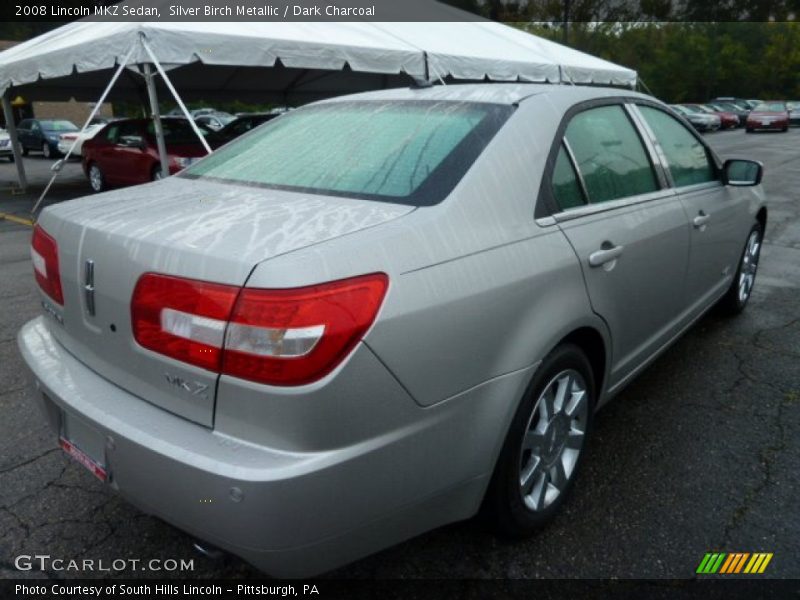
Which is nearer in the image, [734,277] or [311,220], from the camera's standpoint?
[311,220]

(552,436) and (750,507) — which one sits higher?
(552,436)

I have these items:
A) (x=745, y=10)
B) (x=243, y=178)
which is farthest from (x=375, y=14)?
(x=745, y=10)

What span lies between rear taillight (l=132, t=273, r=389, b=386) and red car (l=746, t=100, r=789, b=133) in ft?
116

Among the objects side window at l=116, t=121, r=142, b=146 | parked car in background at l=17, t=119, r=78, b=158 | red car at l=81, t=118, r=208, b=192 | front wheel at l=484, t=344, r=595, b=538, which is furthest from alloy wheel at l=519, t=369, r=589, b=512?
parked car in background at l=17, t=119, r=78, b=158

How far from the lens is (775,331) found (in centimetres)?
421

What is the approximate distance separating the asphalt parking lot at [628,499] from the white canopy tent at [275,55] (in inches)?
125

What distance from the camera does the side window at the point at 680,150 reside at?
3.07 m

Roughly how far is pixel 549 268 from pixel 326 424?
Result: 37.7 inches

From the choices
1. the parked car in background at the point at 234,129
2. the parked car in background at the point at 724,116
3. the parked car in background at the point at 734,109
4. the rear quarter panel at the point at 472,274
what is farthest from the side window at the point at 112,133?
the parked car in background at the point at 734,109

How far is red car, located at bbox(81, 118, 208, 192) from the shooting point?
424 inches

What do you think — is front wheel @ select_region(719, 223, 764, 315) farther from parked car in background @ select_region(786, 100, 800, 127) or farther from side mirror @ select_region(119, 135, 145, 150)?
parked car in background @ select_region(786, 100, 800, 127)

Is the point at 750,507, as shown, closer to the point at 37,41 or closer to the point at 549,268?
the point at 549,268

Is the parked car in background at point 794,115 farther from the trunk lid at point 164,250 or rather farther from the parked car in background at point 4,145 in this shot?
Answer: the trunk lid at point 164,250

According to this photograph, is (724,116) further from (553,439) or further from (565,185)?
(553,439)
